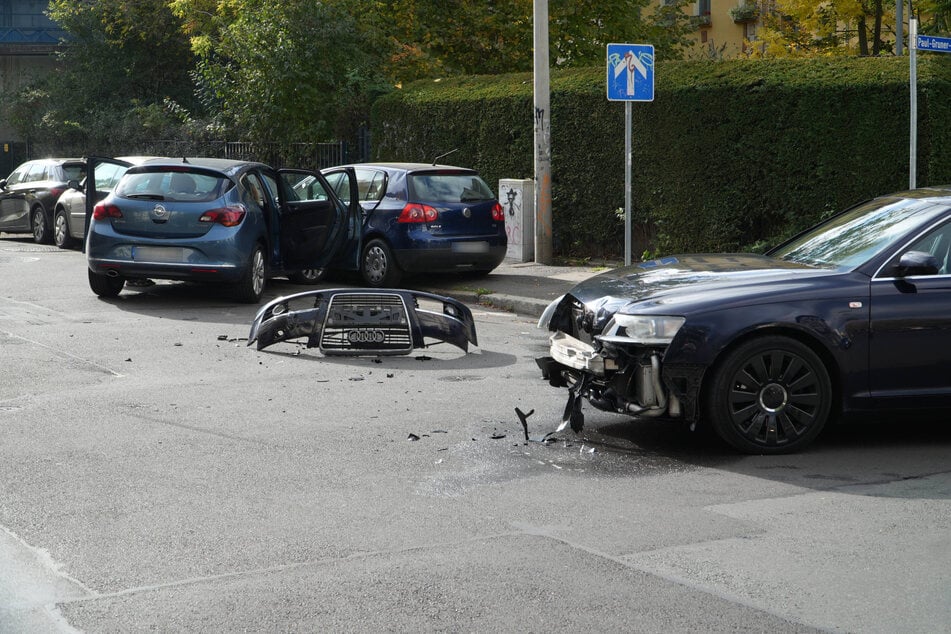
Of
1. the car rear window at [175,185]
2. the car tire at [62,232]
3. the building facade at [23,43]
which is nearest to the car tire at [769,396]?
the car rear window at [175,185]

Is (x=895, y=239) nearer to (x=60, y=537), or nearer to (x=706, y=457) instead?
(x=706, y=457)

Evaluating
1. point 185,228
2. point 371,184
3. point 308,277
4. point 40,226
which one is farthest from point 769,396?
point 40,226

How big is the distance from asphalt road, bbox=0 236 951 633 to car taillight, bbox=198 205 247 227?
169 inches

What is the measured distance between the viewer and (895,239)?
25.2 ft

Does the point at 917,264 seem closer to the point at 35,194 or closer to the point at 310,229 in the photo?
the point at 310,229

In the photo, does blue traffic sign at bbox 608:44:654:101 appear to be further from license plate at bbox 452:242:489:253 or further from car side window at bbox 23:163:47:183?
car side window at bbox 23:163:47:183

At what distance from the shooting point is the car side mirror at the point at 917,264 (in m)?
7.29

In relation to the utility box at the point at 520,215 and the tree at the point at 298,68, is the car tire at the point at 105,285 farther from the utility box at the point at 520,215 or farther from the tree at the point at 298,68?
the tree at the point at 298,68

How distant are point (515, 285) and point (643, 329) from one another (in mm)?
9078

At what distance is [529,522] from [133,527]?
5.81ft

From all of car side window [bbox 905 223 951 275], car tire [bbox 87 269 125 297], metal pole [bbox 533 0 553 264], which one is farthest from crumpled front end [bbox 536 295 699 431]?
metal pole [bbox 533 0 553 264]

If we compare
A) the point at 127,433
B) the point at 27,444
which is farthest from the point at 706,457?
the point at 27,444

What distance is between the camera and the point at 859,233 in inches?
321

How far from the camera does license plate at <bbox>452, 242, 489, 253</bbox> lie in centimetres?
1617
